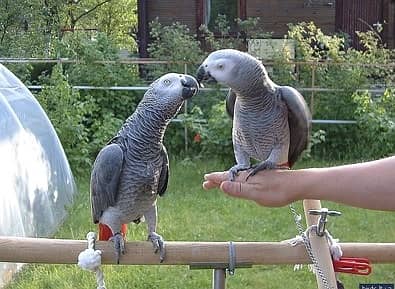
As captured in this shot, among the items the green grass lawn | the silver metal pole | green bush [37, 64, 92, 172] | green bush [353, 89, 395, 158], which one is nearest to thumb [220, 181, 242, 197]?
the silver metal pole

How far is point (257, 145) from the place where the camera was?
1475mm

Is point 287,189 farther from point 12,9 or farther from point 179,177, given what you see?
point 12,9

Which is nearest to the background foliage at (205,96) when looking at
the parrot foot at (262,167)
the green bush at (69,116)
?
the green bush at (69,116)

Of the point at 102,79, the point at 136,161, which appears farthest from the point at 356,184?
the point at 102,79

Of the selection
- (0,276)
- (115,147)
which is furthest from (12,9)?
(115,147)

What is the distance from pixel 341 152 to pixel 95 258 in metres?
4.17

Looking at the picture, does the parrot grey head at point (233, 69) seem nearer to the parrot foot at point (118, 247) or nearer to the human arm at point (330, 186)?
the human arm at point (330, 186)

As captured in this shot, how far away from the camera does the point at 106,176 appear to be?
1426 mm

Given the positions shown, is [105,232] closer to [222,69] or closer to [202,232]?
[222,69]

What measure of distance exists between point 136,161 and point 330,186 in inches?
18.4

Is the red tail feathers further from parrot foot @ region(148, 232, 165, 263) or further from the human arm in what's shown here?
the human arm

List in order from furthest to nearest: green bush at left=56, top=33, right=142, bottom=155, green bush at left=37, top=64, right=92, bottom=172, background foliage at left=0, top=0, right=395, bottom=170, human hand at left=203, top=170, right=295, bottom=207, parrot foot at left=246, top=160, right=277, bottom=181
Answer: green bush at left=56, top=33, right=142, bottom=155
background foliage at left=0, top=0, right=395, bottom=170
green bush at left=37, top=64, right=92, bottom=172
parrot foot at left=246, top=160, right=277, bottom=181
human hand at left=203, top=170, right=295, bottom=207

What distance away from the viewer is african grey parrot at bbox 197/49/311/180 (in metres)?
1.40

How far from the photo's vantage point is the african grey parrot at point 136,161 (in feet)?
4.66
